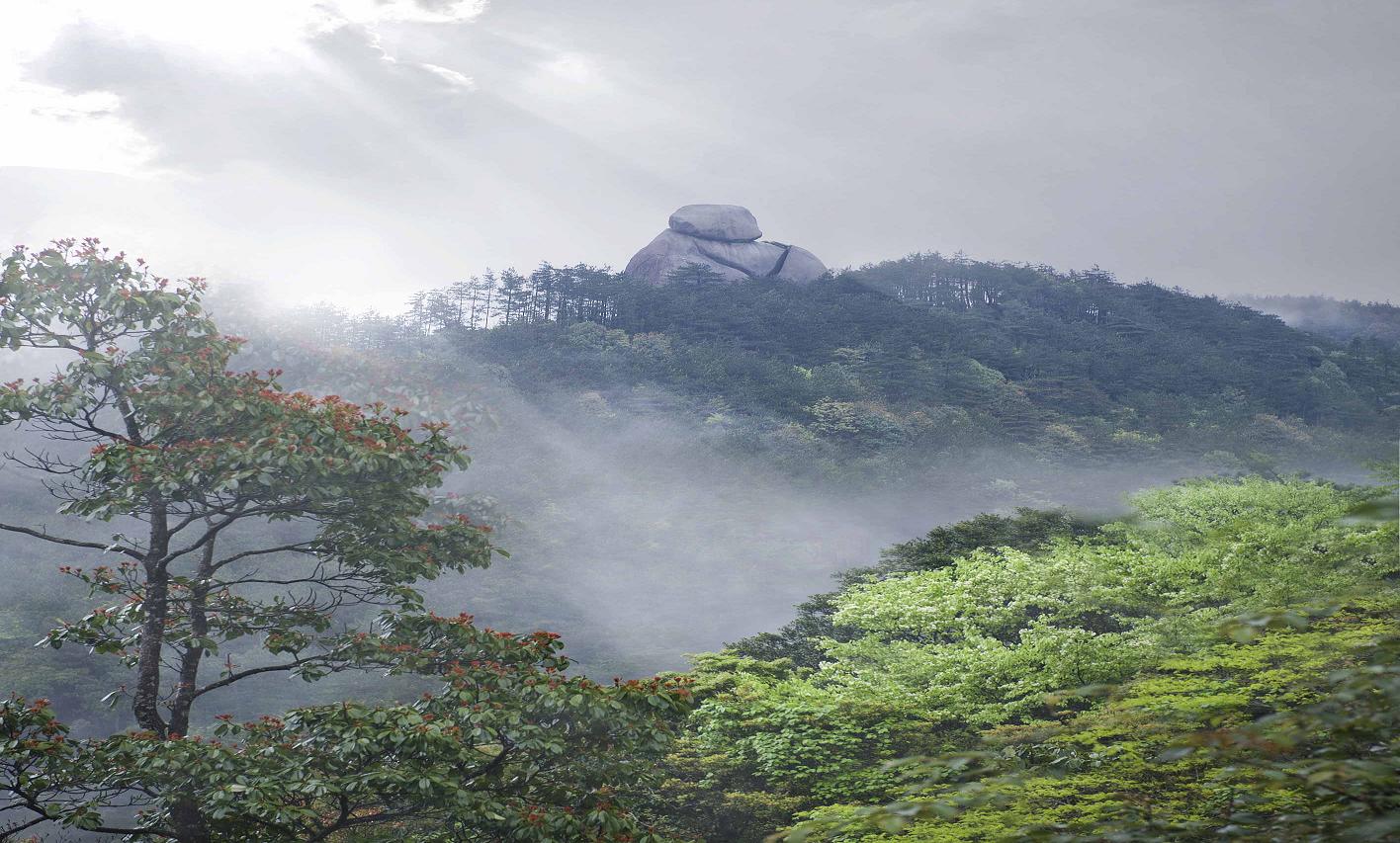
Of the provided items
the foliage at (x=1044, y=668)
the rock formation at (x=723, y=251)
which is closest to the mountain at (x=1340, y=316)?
the rock formation at (x=723, y=251)

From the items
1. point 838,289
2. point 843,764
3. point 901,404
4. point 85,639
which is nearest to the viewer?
point 85,639

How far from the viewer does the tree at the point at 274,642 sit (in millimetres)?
5824

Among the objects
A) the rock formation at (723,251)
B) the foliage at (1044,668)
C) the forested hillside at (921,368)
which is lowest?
the foliage at (1044,668)

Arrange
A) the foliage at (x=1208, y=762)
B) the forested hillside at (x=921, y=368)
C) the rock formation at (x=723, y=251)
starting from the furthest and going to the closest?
the rock formation at (x=723, y=251) < the forested hillside at (x=921, y=368) < the foliage at (x=1208, y=762)

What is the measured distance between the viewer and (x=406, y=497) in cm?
708

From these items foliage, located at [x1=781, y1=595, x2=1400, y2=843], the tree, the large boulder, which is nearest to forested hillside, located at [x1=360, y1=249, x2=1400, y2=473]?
the large boulder

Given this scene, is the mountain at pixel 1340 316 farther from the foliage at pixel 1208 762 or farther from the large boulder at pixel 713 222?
the foliage at pixel 1208 762

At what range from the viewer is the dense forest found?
18.8ft

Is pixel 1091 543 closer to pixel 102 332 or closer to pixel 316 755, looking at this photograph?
pixel 316 755

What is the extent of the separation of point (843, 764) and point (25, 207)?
1578 inches

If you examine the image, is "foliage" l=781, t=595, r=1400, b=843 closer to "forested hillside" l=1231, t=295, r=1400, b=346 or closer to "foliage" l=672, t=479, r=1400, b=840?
"foliage" l=672, t=479, r=1400, b=840

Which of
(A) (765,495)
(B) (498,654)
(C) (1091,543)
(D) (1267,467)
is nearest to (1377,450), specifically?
(D) (1267,467)

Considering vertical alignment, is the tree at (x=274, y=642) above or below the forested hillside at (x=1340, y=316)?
below

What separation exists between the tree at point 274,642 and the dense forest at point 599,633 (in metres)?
0.03
